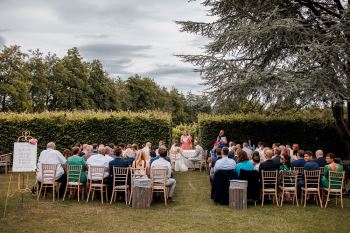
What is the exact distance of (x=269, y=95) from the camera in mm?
15492

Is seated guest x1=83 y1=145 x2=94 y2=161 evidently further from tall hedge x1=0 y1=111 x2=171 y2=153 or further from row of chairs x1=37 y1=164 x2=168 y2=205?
tall hedge x1=0 y1=111 x2=171 y2=153

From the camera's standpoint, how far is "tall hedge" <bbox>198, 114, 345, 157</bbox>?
75.2ft

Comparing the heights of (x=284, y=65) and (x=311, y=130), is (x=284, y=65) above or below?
above

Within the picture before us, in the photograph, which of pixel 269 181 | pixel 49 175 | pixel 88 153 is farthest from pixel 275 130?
pixel 49 175

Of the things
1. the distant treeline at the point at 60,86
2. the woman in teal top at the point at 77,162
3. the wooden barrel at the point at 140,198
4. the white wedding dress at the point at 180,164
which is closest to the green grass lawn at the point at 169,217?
the wooden barrel at the point at 140,198

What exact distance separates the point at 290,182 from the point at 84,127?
12.3 m

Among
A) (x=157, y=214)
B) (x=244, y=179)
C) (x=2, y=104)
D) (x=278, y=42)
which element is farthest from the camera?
(x=2, y=104)

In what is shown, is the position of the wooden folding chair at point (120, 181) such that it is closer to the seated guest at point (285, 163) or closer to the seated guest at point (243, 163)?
the seated guest at point (243, 163)

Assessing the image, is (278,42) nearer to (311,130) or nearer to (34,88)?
(311,130)

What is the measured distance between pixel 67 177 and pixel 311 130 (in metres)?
15.2

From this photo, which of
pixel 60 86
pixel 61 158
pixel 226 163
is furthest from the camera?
pixel 60 86

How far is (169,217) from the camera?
1038 cm

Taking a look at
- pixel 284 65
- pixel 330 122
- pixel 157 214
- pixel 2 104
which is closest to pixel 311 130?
pixel 330 122

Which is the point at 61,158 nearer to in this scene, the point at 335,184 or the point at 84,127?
the point at 335,184
